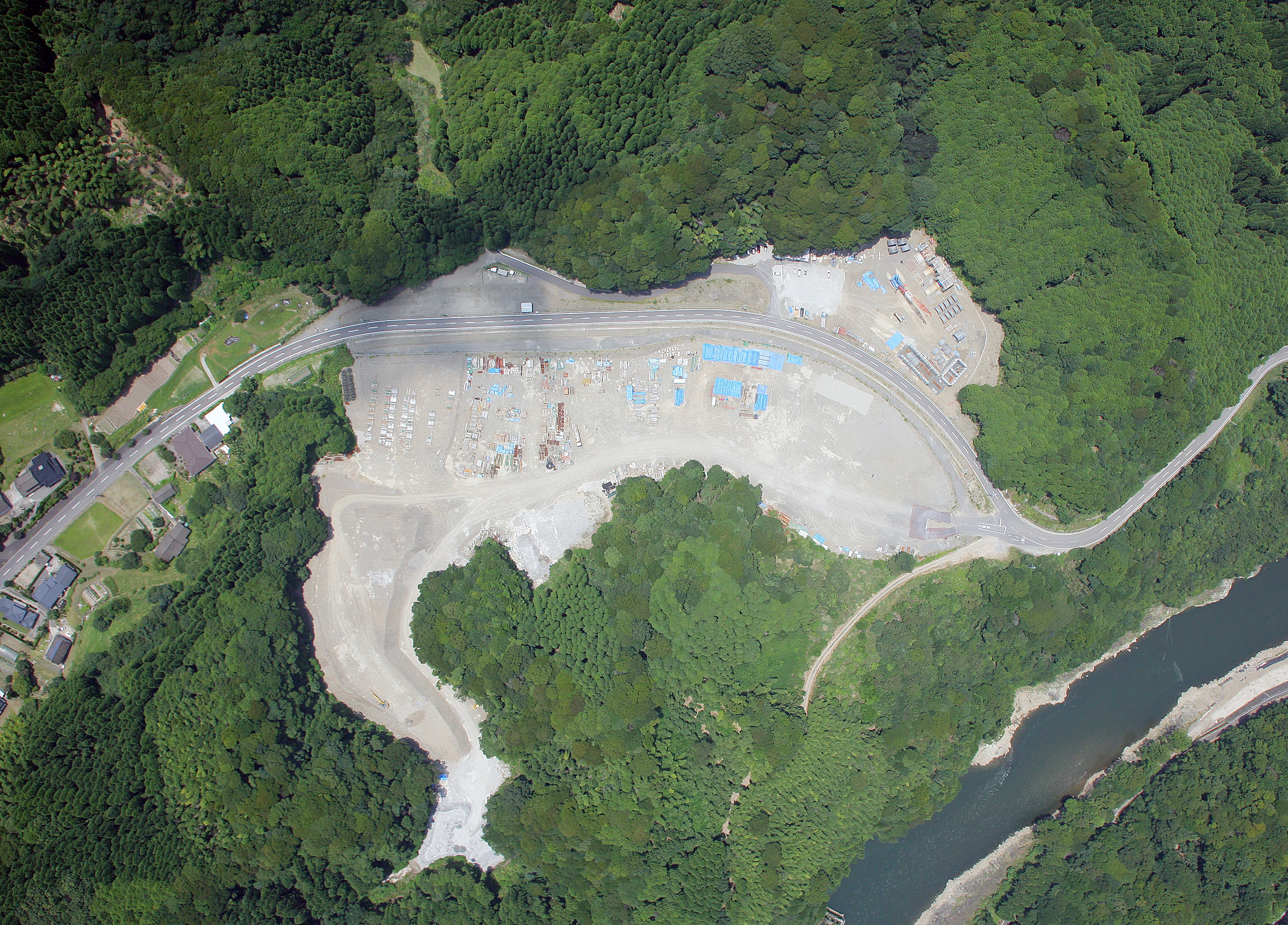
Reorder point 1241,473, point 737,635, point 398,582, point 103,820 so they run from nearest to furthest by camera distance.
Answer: point 103,820 < point 737,635 < point 398,582 < point 1241,473

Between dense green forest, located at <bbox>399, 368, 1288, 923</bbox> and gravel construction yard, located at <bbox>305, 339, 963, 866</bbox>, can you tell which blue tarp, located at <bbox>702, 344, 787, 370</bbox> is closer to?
gravel construction yard, located at <bbox>305, 339, 963, 866</bbox>

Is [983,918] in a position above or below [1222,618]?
below

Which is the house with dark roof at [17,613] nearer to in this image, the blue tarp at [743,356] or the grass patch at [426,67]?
the grass patch at [426,67]

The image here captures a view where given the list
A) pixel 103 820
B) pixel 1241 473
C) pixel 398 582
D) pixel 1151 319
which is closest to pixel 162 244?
pixel 398 582

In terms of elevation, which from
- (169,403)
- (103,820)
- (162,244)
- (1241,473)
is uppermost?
(162,244)

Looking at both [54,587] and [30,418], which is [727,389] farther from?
[30,418]

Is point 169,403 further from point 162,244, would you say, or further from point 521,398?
point 521,398

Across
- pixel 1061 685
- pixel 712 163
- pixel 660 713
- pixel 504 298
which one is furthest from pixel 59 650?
pixel 1061 685

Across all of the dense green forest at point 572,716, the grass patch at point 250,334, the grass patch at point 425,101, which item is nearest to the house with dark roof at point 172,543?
the dense green forest at point 572,716
